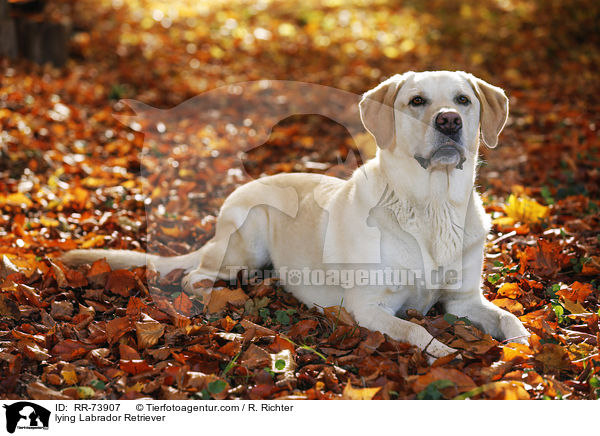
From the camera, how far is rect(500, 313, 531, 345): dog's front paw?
3342 millimetres

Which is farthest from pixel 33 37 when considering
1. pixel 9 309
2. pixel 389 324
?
pixel 389 324

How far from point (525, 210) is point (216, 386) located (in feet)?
10.4

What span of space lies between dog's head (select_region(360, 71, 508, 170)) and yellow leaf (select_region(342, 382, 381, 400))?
1.27m

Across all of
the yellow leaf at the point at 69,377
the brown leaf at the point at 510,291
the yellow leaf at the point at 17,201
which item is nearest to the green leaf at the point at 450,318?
the brown leaf at the point at 510,291

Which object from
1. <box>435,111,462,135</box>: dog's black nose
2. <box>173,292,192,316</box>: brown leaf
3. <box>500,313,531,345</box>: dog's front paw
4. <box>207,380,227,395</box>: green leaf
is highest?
<box>435,111,462,135</box>: dog's black nose

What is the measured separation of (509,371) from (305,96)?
7.65 meters

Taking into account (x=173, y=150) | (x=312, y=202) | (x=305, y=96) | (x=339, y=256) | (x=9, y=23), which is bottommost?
(x=339, y=256)

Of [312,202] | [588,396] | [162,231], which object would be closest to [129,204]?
[162,231]

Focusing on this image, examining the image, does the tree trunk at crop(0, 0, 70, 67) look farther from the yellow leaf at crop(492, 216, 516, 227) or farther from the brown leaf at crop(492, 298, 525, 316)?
the brown leaf at crop(492, 298, 525, 316)

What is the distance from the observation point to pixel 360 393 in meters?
2.89

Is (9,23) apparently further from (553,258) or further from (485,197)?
(553,258)

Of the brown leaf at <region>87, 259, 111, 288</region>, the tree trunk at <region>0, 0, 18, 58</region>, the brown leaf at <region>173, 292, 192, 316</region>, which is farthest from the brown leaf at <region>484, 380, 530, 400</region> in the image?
the tree trunk at <region>0, 0, 18, 58</region>

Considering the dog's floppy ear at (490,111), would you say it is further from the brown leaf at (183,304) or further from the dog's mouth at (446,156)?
the brown leaf at (183,304)

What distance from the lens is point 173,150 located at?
7.71 m
